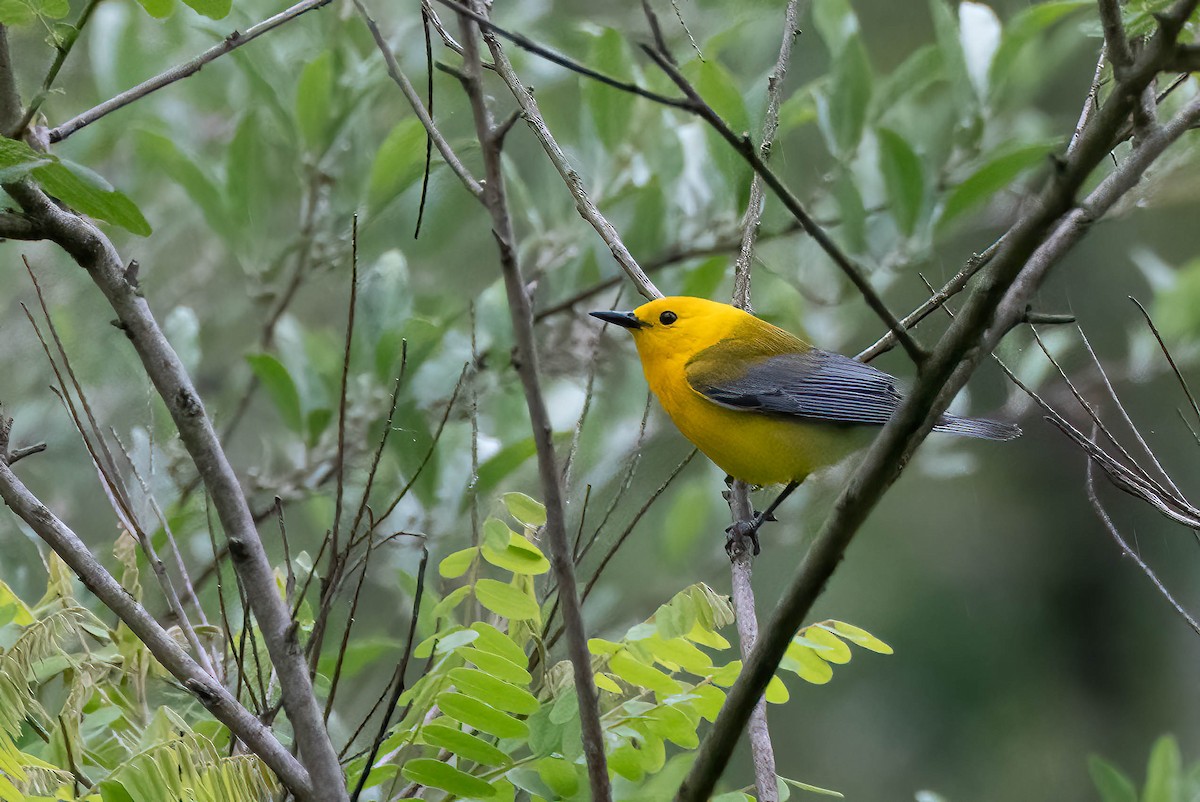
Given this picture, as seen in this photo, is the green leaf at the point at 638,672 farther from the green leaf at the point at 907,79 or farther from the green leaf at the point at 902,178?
the green leaf at the point at 907,79

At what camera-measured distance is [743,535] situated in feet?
9.76

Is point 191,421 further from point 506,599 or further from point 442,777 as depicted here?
point 442,777

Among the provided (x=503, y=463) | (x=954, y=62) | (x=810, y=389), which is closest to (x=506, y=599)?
(x=503, y=463)

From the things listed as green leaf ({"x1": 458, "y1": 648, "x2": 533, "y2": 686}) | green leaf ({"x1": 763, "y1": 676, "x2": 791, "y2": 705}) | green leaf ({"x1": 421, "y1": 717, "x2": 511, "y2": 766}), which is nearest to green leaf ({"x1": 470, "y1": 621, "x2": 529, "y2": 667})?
green leaf ({"x1": 458, "y1": 648, "x2": 533, "y2": 686})

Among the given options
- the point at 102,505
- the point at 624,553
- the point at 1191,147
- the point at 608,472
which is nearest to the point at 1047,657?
the point at 624,553

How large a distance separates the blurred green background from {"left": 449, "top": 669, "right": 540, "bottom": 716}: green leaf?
103 centimetres

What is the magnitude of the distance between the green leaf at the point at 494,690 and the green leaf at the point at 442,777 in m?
0.11

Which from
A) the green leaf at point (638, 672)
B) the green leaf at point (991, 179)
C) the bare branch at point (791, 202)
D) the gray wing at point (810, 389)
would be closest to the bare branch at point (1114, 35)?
the bare branch at point (791, 202)

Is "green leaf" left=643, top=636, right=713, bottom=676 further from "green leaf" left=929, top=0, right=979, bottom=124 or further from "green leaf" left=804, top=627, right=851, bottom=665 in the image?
"green leaf" left=929, top=0, right=979, bottom=124

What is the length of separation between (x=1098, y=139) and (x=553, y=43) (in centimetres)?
335

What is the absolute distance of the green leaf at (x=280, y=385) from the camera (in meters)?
3.42

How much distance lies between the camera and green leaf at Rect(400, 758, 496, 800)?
5.68 feet

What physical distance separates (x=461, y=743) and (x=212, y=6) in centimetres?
135

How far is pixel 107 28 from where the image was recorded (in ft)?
14.2
